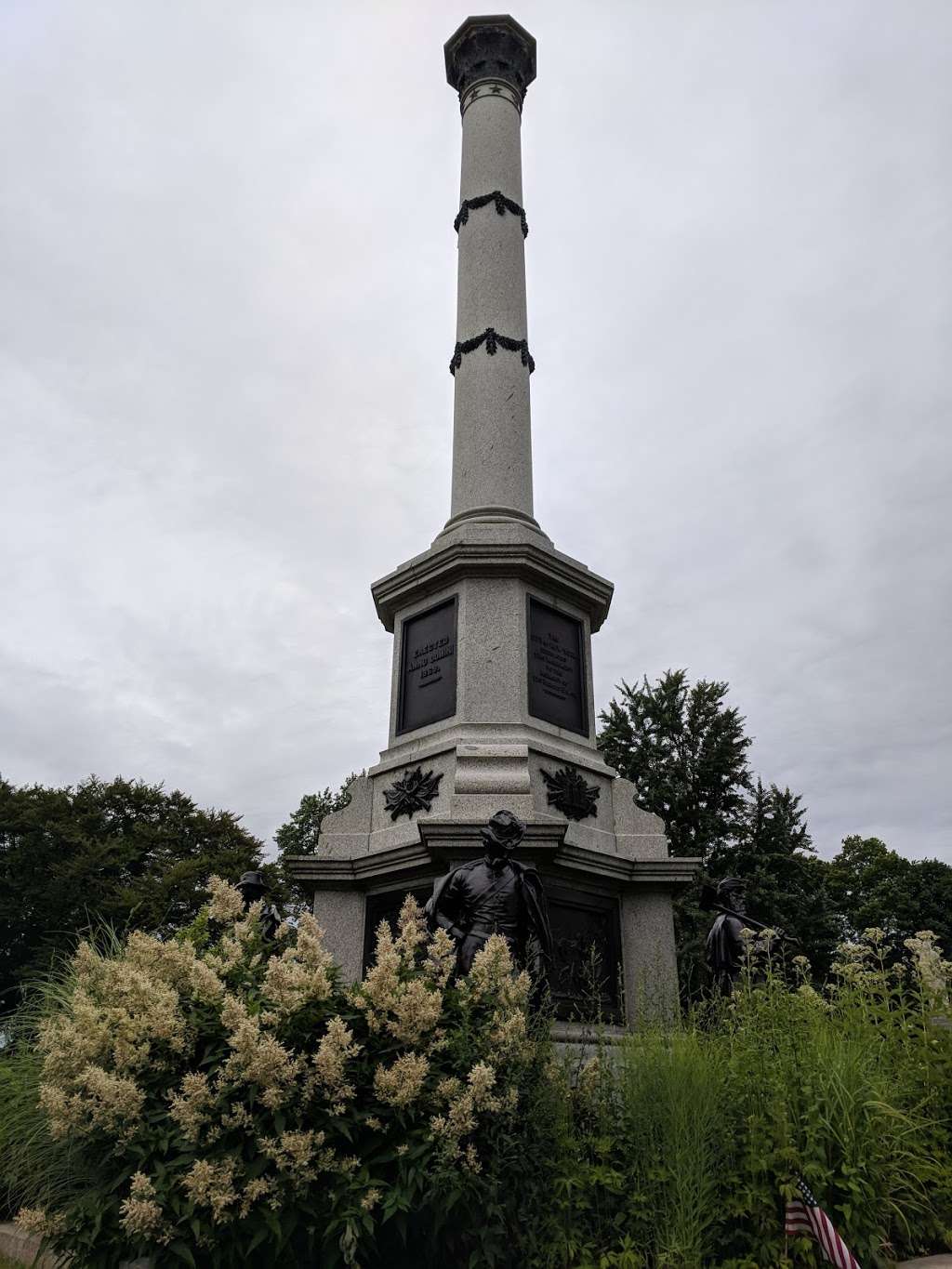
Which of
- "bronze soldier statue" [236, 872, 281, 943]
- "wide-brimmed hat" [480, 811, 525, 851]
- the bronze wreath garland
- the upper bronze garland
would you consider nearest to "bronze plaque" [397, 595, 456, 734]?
"bronze soldier statue" [236, 872, 281, 943]

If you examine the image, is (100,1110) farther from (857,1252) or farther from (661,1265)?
(857,1252)

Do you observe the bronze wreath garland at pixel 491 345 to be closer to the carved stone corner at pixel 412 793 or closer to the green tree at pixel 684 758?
the carved stone corner at pixel 412 793

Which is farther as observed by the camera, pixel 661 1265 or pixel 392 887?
pixel 392 887

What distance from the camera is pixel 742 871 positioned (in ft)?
106

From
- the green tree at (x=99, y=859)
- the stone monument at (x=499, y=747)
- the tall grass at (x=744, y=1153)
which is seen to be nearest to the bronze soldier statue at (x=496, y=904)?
the stone monument at (x=499, y=747)

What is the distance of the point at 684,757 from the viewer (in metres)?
34.4

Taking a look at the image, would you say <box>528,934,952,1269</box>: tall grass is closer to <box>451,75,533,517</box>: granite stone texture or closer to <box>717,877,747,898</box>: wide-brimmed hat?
<box>717,877,747,898</box>: wide-brimmed hat

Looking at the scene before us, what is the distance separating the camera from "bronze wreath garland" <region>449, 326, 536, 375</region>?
14.0 m

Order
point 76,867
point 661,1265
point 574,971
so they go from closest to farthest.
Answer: point 661,1265 < point 574,971 < point 76,867

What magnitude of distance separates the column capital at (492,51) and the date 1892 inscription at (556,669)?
1003 cm

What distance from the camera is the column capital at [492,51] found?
16.7m

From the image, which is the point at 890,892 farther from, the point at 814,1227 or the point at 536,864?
the point at 814,1227

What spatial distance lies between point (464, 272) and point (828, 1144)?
509 inches

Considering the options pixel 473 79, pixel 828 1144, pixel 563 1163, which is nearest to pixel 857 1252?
pixel 828 1144
